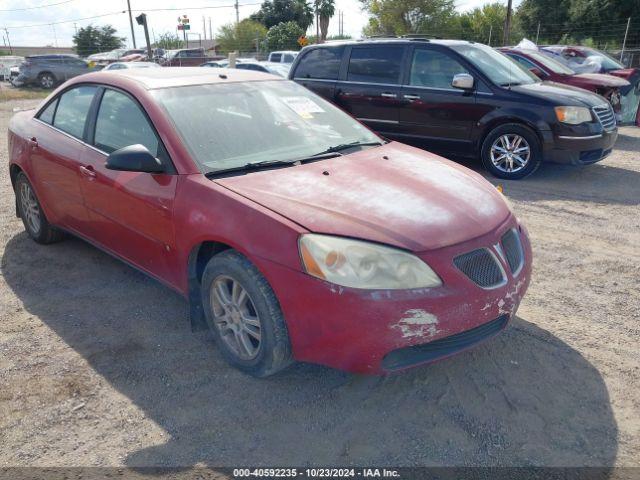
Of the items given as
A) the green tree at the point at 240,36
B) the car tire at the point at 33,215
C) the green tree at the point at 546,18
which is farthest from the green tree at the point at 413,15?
the car tire at the point at 33,215

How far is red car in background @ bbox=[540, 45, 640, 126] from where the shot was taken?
10680 millimetres

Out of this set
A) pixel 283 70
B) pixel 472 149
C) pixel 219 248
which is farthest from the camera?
pixel 283 70

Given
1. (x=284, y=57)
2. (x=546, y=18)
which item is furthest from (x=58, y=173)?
(x=546, y=18)

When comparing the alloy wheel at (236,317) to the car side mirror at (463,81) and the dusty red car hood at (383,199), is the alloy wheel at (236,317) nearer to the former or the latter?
the dusty red car hood at (383,199)

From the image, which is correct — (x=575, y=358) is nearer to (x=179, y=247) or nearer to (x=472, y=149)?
(x=179, y=247)

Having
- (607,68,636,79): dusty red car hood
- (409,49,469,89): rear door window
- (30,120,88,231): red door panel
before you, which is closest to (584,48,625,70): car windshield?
(607,68,636,79): dusty red car hood

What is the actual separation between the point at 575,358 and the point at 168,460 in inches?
90.1

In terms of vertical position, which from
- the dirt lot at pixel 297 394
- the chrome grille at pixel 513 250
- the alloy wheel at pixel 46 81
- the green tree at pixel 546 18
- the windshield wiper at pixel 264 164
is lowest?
the dirt lot at pixel 297 394

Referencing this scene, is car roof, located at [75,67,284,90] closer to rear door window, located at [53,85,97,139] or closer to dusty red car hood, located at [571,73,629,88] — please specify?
rear door window, located at [53,85,97,139]

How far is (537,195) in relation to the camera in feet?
21.0

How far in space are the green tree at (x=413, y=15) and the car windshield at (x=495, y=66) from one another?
43.2 metres

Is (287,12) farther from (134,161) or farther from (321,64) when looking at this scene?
(134,161)

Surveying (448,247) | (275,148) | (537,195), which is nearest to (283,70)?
(537,195)

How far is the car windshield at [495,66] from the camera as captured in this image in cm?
719
